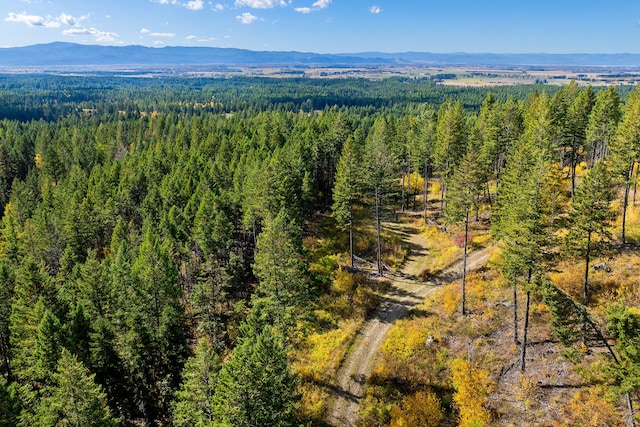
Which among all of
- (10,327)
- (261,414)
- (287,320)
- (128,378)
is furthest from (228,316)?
(261,414)

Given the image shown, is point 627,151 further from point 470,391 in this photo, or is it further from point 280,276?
point 280,276

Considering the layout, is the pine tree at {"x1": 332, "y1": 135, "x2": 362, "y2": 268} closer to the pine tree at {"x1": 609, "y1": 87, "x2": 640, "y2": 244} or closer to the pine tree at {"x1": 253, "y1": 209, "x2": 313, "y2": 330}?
the pine tree at {"x1": 253, "y1": 209, "x2": 313, "y2": 330}

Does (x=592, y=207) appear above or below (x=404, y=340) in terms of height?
above

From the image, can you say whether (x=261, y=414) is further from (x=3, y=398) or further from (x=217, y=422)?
(x=3, y=398)

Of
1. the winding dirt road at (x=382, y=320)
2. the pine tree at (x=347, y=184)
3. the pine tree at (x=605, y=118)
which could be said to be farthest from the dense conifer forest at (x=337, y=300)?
the winding dirt road at (x=382, y=320)

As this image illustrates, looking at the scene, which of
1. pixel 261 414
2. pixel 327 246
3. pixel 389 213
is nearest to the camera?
pixel 261 414

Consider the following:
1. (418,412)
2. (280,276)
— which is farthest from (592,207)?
(280,276)

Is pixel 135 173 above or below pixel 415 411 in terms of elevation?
above

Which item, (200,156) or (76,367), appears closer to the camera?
(76,367)

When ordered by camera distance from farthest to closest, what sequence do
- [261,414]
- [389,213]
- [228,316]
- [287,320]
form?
[389,213]
[228,316]
[287,320]
[261,414]
